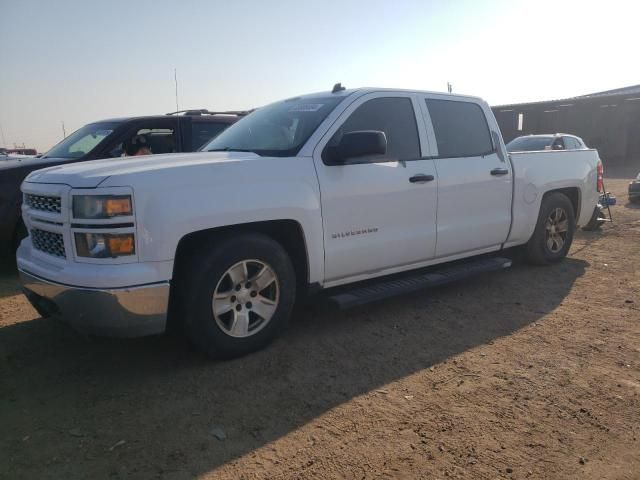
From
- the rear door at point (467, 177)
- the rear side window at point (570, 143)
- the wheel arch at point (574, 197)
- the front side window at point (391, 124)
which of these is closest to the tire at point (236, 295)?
the front side window at point (391, 124)

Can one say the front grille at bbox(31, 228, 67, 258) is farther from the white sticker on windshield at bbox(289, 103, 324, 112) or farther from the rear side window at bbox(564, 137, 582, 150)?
the rear side window at bbox(564, 137, 582, 150)

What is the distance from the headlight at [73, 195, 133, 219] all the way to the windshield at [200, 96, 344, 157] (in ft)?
4.13

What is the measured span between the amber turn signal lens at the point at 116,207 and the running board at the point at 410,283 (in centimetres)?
171

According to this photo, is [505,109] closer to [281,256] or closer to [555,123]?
[555,123]

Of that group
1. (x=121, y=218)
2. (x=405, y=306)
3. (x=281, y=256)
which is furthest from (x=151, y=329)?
(x=405, y=306)

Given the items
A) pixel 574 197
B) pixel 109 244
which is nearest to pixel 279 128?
pixel 109 244

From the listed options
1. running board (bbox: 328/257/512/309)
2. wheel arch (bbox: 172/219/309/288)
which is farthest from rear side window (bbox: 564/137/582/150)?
wheel arch (bbox: 172/219/309/288)

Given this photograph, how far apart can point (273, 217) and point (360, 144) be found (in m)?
0.86

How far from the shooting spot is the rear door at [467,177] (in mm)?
4699

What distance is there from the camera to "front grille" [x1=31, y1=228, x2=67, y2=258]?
3293 mm

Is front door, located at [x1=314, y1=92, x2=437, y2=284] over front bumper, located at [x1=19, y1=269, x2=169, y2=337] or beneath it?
over

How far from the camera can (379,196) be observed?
4.14 m

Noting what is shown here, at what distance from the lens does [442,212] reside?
465 cm

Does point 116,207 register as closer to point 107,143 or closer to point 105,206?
point 105,206
